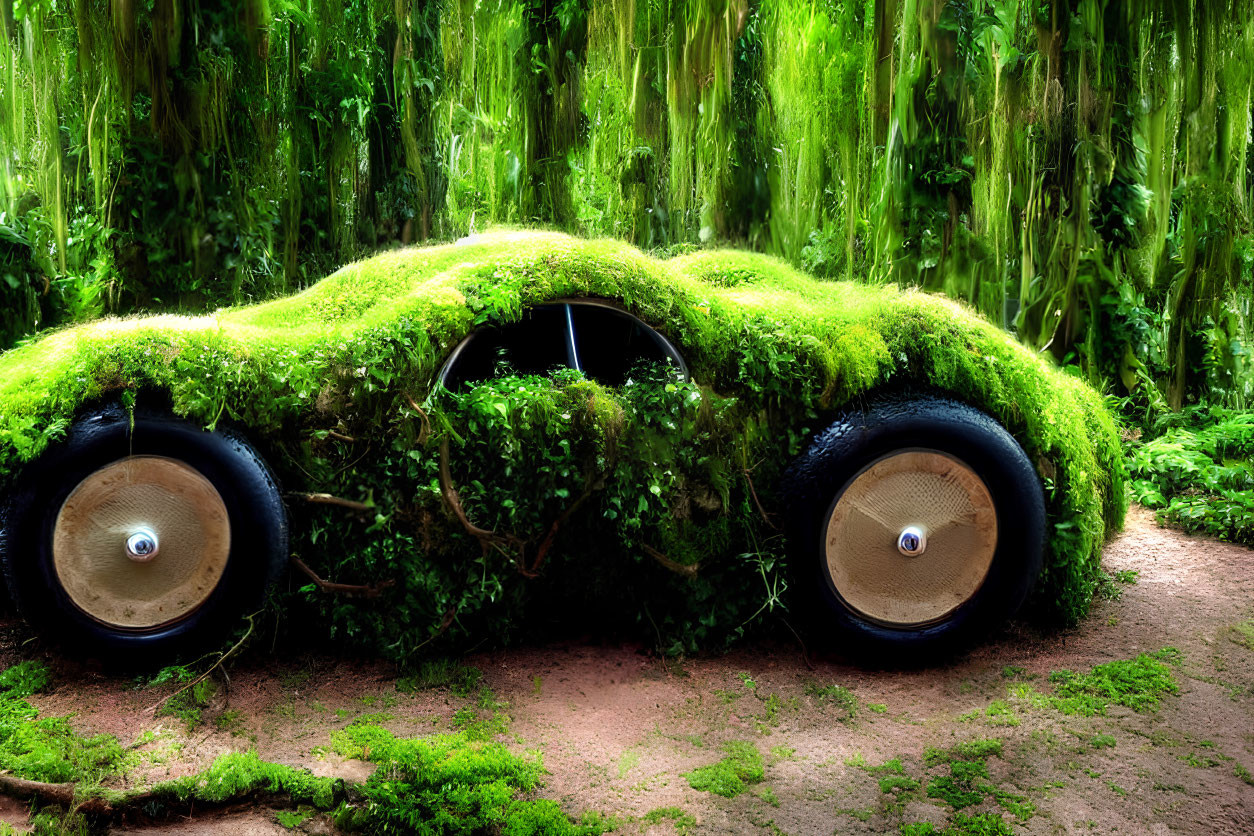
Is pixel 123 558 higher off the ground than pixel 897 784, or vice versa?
pixel 123 558

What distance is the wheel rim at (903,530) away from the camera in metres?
4.06

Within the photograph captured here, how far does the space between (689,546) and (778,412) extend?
0.72m

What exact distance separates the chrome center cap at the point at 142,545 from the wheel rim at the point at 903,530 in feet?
8.90

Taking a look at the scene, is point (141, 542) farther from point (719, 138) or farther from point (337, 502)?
point (719, 138)

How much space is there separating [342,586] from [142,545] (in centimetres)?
76

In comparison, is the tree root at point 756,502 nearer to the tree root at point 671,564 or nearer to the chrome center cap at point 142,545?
the tree root at point 671,564

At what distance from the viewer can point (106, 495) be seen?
3645mm

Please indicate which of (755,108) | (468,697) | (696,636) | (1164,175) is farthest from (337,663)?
(1164,175)

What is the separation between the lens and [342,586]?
12.7 ft

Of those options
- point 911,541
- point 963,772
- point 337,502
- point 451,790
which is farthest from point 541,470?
point 963,772

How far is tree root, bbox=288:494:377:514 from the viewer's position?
386cm

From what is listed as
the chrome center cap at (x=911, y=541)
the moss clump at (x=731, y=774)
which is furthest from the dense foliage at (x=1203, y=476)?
the moss clump at (x=731, y=774)

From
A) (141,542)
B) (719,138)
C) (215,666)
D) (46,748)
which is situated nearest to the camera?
(46,748)

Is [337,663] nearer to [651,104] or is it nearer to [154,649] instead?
[154,649]
